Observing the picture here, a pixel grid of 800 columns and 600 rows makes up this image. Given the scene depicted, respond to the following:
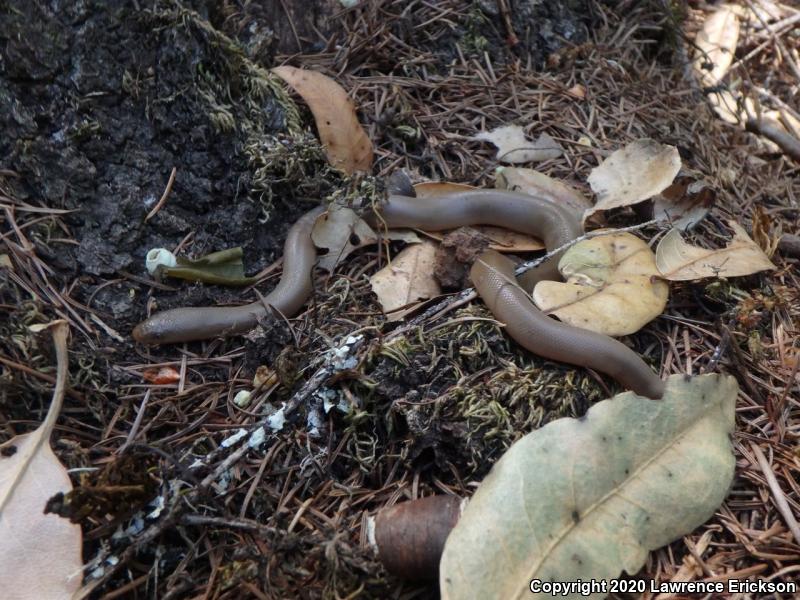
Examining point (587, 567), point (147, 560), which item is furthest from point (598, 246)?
point (147, 560)

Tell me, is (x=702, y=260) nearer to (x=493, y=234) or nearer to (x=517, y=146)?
(x=493, y=234)

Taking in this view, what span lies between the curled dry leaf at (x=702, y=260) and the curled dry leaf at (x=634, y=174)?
0.95ft

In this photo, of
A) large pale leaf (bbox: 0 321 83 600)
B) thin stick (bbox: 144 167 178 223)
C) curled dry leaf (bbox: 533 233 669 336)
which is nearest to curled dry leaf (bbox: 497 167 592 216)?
curled dry leaf (bbox: 533 233 669 336)

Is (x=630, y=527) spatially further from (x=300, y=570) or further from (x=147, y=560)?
(x=147, y=560)

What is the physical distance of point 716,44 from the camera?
15.4 ft

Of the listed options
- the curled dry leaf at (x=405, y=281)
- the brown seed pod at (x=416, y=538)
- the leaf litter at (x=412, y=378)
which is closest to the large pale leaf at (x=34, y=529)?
the leaf litter at (x=412, y=378)

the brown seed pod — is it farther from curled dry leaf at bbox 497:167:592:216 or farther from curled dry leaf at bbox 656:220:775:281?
curled dry leaf at bbox 497:167:592:216

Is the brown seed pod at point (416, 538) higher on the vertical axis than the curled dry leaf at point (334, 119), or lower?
lower

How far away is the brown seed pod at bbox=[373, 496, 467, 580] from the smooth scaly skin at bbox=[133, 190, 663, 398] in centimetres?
76

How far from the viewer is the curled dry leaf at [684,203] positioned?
9.70 ft

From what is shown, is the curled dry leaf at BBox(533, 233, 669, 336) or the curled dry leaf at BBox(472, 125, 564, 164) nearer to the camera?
the curled dry leaf at BBox(533, 233, 669, 336)

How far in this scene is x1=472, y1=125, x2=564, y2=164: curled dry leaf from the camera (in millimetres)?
3285

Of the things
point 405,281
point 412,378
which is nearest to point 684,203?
point 405,281

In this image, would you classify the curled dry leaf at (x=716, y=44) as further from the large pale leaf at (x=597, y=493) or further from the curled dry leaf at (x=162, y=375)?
the curled dry leaf at (x=162, y=375)
